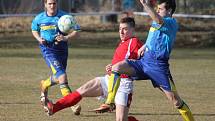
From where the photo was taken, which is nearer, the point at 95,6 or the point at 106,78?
the point at 106,78

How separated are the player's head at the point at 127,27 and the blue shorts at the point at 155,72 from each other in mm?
449

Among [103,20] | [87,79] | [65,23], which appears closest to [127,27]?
[65,23]

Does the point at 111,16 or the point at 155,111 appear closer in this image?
the point at 155,111

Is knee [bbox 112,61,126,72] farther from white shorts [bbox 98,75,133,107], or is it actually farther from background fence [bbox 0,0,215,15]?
background fence [bbox 0,0,215,15]

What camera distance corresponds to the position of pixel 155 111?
11734 millimetres

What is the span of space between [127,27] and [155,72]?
2.43ft

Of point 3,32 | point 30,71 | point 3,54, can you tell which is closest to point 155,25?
point 30,71

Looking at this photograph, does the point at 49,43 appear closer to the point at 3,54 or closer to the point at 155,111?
the point at 155,111

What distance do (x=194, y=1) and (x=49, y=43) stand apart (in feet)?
83.6

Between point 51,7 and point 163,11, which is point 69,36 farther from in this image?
point 163,11

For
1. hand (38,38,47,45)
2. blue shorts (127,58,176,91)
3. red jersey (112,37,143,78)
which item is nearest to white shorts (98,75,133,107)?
blue shorts (127,58,176,91)

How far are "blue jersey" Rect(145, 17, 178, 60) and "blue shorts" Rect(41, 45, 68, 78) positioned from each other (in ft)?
8.47

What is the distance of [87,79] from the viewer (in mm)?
16906

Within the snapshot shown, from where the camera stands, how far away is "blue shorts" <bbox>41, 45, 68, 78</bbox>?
38.1 feet
